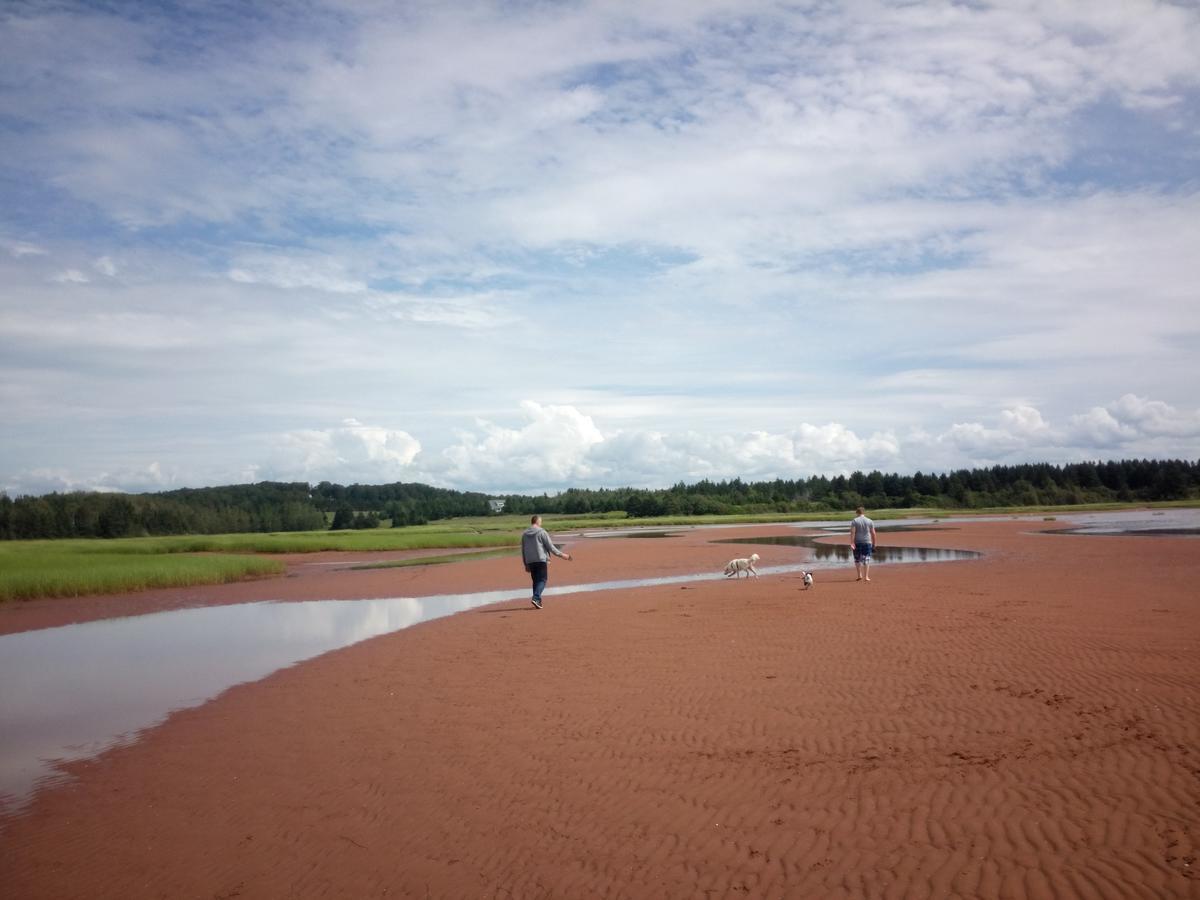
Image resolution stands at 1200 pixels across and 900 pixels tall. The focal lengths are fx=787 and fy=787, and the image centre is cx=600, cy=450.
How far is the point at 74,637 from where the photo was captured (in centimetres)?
2308

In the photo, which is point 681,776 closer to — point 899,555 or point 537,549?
point 537,549

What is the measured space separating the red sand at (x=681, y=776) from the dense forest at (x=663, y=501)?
98.7 m

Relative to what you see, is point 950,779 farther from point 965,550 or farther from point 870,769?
point 965,550

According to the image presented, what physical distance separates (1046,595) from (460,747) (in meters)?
17.0

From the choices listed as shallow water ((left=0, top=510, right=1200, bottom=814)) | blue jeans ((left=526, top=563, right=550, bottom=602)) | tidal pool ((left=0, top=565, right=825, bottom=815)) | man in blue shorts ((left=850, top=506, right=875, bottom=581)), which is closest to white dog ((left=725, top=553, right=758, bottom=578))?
tidal pool ((left=0, top=565, right=825, bottom=815))

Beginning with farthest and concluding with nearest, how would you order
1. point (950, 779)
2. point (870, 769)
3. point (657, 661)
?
point (657, 661), point (870, 769), point (950, 779)

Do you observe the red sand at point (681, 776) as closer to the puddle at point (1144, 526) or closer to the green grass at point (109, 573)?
the green grass at point (109, 573)

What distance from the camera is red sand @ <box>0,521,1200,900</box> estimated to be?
6086mm

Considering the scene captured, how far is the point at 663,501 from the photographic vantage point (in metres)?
157

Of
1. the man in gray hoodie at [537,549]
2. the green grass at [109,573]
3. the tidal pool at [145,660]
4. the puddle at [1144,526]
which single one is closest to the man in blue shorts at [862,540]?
the tidal pool at [145,660]

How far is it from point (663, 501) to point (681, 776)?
150 m

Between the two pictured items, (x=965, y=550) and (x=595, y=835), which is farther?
(x=965, y=550)

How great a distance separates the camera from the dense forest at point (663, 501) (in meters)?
96.1

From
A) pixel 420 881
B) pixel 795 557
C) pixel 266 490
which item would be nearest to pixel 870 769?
pixel 420 881
